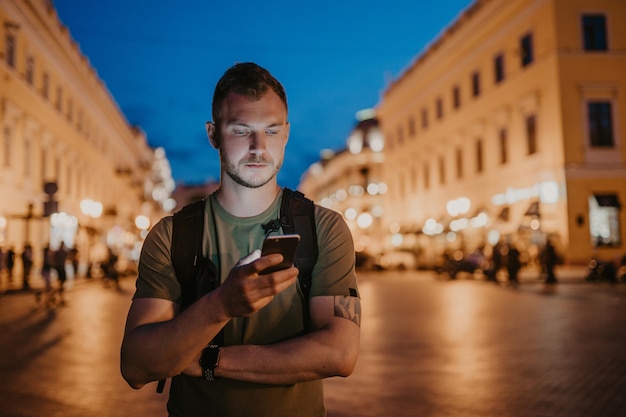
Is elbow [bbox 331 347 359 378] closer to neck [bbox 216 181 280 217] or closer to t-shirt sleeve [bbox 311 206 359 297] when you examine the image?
t-shirt sleeve [bbox 311 206 359 297]

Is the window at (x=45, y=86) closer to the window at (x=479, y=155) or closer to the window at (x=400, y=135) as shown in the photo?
the window at (x=479, y=155)

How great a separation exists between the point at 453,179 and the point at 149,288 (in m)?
43.6

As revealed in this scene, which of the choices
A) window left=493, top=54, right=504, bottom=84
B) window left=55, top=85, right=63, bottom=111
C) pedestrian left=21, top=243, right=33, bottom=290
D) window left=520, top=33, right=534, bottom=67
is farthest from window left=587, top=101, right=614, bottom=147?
window left=55, top=85, right=63, bottom=111

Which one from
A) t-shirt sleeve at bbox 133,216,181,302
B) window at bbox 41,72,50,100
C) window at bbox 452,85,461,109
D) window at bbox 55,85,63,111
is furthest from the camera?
window at bbox 452,85,461,109

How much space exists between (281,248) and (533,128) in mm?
35746

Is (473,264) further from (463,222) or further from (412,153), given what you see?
(412,153)

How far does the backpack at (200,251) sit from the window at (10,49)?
31889 mm

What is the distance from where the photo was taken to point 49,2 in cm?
3603

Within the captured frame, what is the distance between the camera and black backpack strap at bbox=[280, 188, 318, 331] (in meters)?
2.10

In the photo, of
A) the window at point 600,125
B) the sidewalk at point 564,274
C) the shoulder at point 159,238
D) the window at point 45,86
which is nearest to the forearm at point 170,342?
the shoulder at point 159,238

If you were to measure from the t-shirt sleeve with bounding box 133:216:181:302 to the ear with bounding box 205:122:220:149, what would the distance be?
1.21 feet

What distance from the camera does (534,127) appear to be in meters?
34.9

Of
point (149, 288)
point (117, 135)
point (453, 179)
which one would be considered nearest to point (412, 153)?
point (453, 179)

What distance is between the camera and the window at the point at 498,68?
38.6 m
